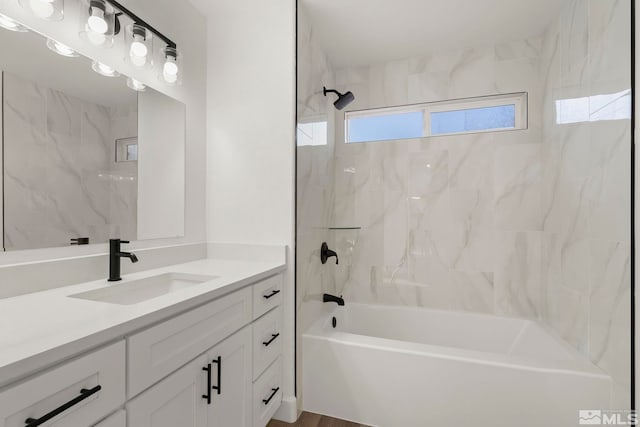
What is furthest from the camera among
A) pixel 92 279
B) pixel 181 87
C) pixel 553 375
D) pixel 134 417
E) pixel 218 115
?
pixel 218 115

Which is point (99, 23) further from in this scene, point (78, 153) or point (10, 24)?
point (78, 153)

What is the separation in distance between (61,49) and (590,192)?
2.54 meters

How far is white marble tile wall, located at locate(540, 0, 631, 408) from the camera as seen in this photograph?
1338 mm

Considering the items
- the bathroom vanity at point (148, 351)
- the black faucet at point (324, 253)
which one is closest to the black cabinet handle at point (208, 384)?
the bathroom vanity at point (148, 351)

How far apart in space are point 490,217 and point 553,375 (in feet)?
3.74

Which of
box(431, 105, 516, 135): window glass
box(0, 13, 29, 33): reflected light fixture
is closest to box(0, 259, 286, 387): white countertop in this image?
box(0, 13, 29, 33): reflected light fixture

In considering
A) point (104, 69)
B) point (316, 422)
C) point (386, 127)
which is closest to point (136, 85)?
point (104, 69)

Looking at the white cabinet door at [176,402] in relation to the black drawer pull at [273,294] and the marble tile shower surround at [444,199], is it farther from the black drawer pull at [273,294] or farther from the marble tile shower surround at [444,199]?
Result: the marble tile shower surround at [444,199]

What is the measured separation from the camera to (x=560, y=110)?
6.19 ft

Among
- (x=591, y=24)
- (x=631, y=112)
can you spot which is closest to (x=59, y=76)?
(x=631, y=112)

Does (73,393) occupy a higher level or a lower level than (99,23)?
lower

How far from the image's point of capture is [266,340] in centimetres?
156

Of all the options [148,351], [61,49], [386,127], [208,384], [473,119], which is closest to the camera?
[148,351]

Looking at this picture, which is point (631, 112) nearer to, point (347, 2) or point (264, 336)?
point (347, 2)
